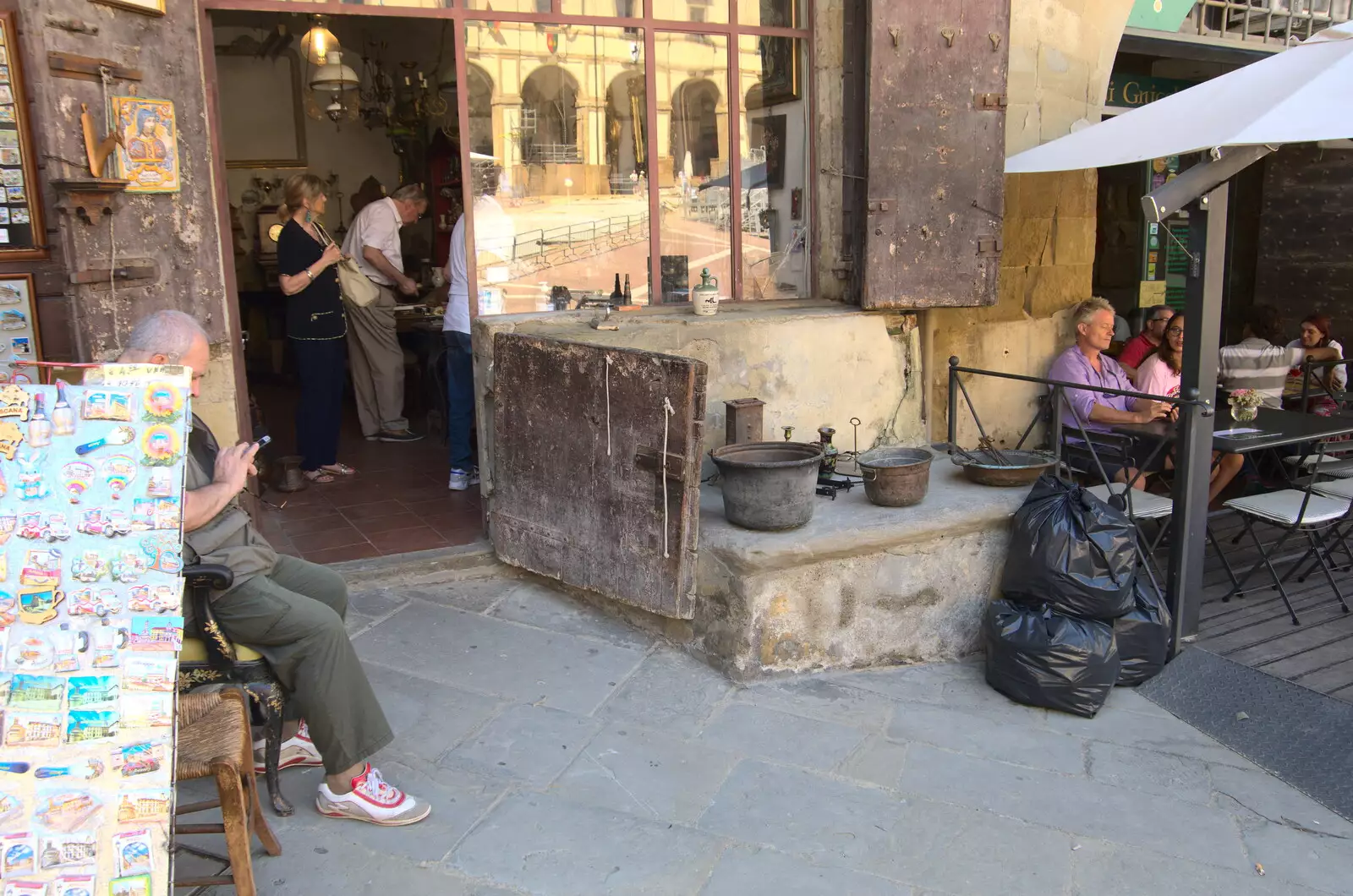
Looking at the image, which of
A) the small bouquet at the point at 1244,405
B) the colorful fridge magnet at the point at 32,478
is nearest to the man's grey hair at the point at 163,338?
the colorful fridge magnet at the point at 32,478

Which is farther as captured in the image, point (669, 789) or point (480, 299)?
point (480, 299)

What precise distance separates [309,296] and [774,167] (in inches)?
112

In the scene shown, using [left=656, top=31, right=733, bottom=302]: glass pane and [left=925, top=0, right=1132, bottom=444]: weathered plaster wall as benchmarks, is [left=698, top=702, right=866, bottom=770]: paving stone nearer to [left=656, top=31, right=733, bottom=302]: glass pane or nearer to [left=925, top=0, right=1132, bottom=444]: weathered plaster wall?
[left=656, top=31, right=733, bottom=302]: glass pane

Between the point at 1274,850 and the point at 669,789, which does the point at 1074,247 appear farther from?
the point at 669,789

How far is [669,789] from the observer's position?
3.38 meters

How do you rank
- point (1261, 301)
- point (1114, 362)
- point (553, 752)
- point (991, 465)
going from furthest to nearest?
point (1261, 301)
point (1114, 362)
point (991, 465)
point (553, 752)

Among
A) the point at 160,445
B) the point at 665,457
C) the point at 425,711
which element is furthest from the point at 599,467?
the point at 160,445

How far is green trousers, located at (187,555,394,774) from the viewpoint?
2.94 metres

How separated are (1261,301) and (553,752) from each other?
30.7 ft

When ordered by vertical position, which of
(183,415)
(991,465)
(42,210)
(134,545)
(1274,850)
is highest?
(42,210)

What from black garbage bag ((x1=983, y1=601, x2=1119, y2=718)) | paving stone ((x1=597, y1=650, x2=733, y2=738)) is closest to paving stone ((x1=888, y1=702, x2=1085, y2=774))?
black garbage bag ((x1=983, y1=601, x2=1119, y2=718))

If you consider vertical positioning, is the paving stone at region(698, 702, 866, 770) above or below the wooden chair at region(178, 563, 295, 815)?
below

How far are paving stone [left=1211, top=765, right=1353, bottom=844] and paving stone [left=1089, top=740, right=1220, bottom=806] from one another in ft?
0.18

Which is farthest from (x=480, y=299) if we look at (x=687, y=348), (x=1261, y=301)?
(x=1261, y=301)
